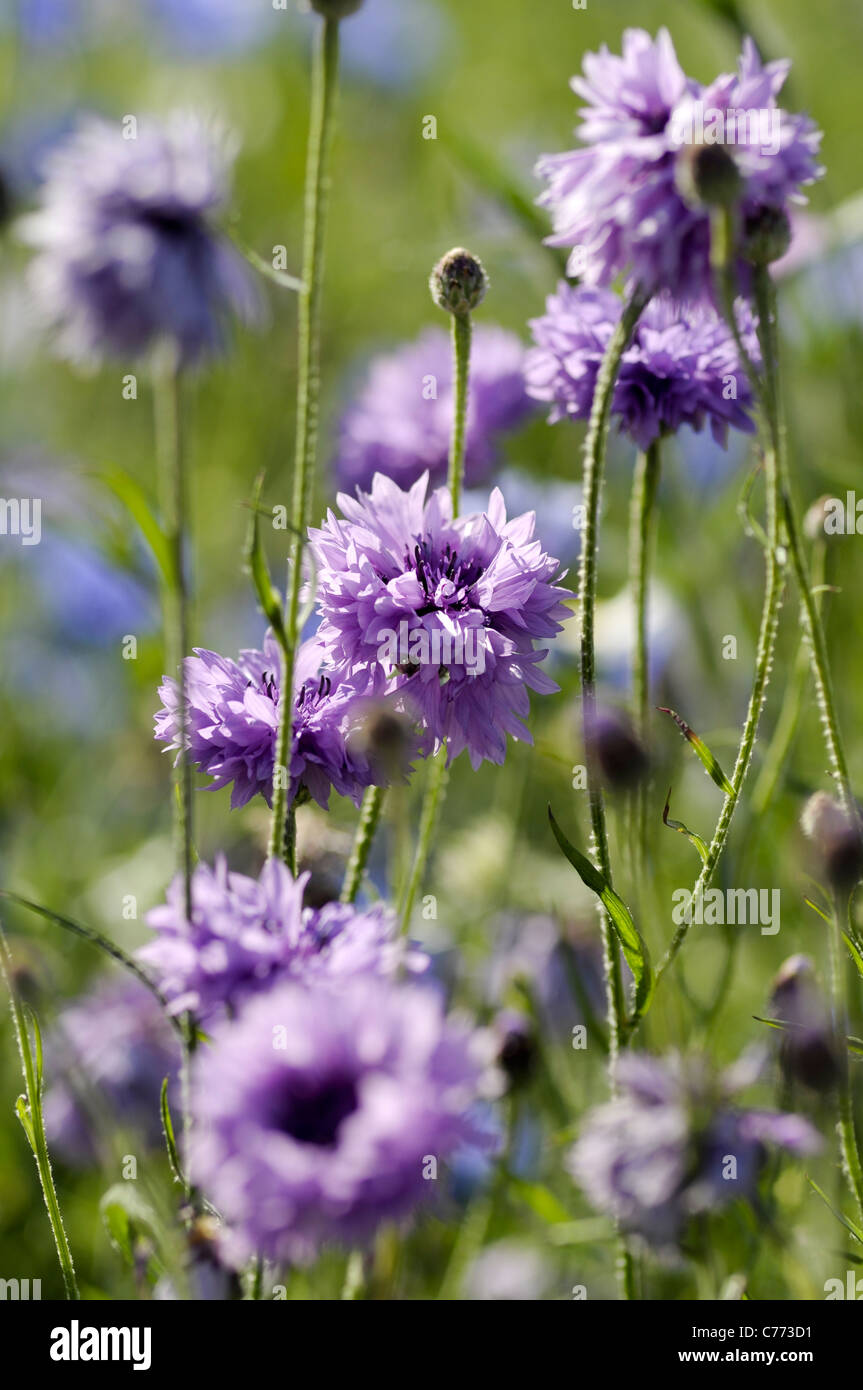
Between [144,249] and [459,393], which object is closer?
[144,249]

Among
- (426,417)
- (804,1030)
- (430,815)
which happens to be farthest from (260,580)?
(426,417)

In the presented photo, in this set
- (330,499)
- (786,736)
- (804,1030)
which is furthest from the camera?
(330,499)

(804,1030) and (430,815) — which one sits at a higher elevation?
(430,815)

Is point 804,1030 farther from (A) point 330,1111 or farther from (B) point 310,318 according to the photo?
(B) point 310,318

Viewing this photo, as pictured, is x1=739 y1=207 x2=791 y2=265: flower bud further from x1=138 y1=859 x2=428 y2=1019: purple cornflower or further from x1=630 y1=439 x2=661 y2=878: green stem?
x1=138 y1=859 x2=428 y2=1019: purple cornflower

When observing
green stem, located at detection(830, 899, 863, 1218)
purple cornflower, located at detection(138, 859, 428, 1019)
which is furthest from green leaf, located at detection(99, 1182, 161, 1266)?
green stem, located at detection(830, 899, 863, 1218)

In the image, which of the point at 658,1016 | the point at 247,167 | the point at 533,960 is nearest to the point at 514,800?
the point at 533,960

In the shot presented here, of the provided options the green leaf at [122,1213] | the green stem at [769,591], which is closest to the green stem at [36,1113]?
the green leaf at [122,1213]

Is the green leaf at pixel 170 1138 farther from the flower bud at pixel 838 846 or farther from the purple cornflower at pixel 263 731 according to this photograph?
the flower bud at pixel 838 846
